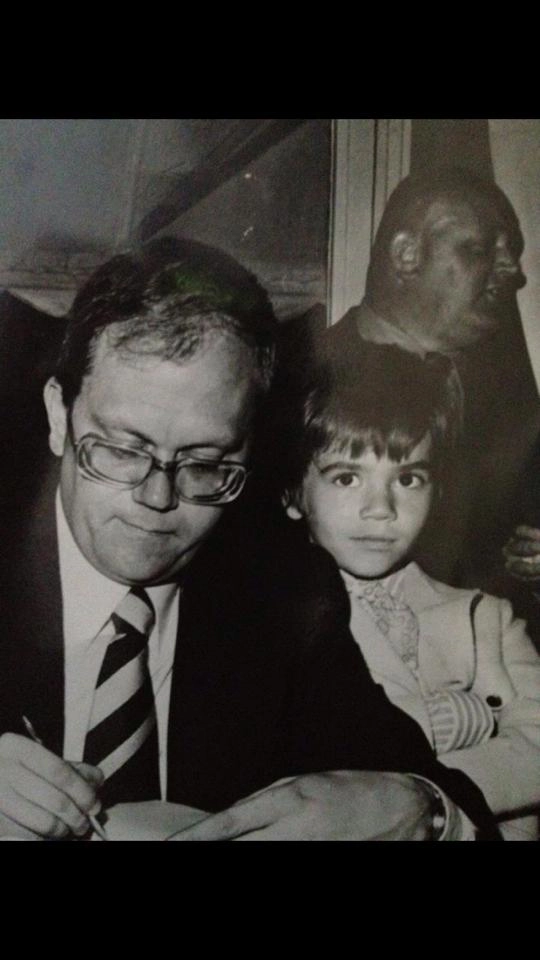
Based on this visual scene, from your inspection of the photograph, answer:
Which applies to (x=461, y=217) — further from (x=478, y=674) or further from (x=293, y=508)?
(x=478, y=674)

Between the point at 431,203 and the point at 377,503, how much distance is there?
0.74 m

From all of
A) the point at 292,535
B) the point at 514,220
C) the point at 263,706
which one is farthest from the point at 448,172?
the point at 263,706

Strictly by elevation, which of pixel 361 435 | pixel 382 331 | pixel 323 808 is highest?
pixel 382 331

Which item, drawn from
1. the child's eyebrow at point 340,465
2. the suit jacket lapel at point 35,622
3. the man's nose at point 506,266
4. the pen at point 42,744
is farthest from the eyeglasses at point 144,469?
the man's nose at point 506,266

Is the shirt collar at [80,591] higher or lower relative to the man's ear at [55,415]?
lower

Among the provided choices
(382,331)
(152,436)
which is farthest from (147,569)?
(382,331)

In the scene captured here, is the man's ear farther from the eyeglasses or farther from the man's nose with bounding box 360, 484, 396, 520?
the man's nose with bounding box 360, 484, 396, 520

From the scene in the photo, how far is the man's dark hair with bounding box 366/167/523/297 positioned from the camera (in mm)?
2406

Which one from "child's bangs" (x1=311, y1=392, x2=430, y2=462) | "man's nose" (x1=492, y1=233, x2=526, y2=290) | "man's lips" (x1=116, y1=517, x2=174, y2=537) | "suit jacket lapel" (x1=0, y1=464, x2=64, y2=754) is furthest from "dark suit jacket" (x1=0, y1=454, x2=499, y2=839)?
"man's nose" (x1=492, y1=233, x2=526, y2=290)

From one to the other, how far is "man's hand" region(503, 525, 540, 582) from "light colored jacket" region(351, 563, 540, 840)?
10 cm

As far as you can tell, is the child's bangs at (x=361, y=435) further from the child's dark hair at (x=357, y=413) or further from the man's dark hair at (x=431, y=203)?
the man's dark hair at (x=431, y=203)

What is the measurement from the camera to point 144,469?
228cm

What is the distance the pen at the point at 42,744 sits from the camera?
7.43 feet
